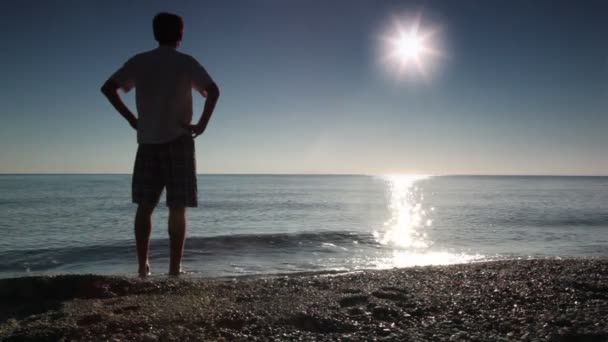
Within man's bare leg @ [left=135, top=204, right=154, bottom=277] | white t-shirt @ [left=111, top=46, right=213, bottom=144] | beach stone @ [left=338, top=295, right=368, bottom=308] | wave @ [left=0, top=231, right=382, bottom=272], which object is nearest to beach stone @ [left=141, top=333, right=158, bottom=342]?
beach stone @ [left=338, top=295, right=368, bottom=308]

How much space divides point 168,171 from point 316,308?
6.82ft

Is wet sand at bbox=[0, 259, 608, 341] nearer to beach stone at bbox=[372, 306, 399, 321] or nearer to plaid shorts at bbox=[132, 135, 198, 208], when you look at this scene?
beach stone at bbox=[372, 306, 399, 321]

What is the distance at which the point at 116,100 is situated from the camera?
3.88m

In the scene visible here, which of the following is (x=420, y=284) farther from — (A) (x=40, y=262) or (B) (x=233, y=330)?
(A) (x=40, y=262)

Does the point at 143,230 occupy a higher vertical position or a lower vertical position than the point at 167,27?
lower

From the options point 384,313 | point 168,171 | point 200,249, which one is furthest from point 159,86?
point 200,249

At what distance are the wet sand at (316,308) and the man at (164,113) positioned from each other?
88cm

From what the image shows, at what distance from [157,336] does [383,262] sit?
5.26 meters

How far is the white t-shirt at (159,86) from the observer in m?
3.88

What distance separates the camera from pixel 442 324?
2.41 m

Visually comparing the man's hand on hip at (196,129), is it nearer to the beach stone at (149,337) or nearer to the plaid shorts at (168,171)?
the plaid shorts at (168,171)

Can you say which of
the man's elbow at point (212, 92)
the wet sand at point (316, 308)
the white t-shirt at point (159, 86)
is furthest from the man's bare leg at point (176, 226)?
the man's elbow at point (212, 92)

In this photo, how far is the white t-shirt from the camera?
12.7 feet

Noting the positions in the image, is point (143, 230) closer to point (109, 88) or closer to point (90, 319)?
point (109, 88)
